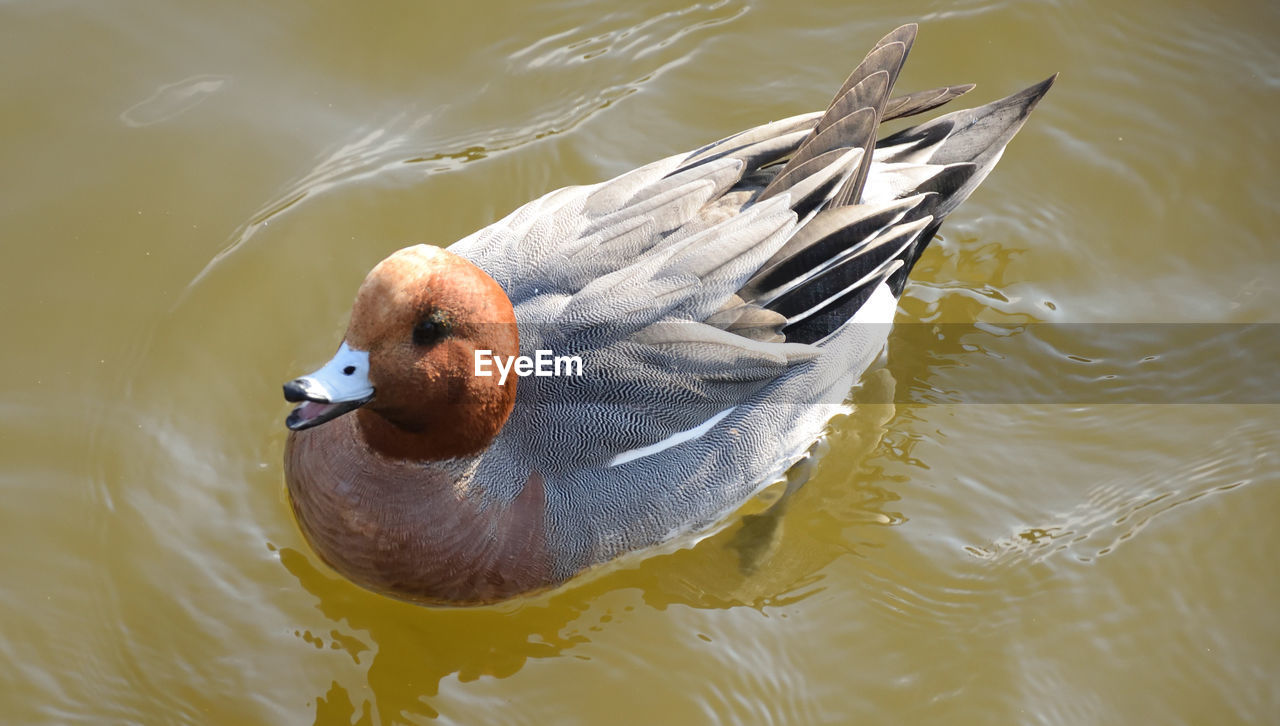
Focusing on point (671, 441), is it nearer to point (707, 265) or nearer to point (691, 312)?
point (691, 312)

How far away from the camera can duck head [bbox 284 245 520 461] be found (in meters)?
3.42

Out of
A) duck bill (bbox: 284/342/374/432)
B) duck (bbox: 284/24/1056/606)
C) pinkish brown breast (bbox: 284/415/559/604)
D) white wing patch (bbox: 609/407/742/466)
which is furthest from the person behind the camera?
white wing patch (bbox: 609/407/742/466)

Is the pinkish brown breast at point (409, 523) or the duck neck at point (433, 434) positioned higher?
the duck neck at point (433, 434)

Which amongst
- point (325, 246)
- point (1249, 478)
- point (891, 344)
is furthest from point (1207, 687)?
point (325, 246)

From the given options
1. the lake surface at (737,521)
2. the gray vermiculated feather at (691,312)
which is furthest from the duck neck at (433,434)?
the lake surface at (737,521)

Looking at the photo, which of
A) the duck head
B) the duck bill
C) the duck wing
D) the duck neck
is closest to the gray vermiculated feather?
the duck wing

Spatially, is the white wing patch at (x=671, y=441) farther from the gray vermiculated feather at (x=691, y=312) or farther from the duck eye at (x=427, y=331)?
the duck eye at (x=427, y=331)

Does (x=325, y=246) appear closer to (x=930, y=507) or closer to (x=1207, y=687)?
(x=930, y=507)

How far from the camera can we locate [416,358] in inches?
138

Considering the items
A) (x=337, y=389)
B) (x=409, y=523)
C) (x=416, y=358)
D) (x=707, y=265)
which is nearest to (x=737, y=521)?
(x=707, y=265)

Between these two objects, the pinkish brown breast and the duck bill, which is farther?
the pinkish brown breast

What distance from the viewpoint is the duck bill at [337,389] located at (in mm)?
3412

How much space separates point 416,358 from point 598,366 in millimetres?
669

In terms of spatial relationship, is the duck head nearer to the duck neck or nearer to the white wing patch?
the duck neck
